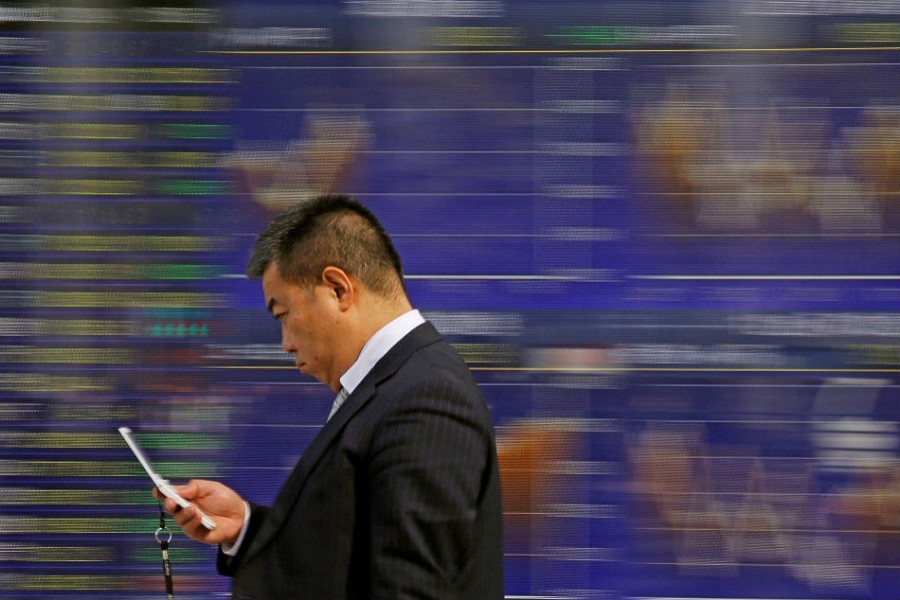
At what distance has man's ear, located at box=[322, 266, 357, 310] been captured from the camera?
85.7 inches

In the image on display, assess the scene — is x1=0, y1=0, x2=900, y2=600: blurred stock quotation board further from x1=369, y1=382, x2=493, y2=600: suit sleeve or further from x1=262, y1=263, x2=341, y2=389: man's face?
x1=369, y1=382, x2=493, y2=600: suit sleeve

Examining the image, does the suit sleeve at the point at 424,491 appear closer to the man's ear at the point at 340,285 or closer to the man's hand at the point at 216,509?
the man's ear at the point at 340,285

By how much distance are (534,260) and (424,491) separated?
5.39 feet

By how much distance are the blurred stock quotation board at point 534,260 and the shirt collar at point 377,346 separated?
133cm

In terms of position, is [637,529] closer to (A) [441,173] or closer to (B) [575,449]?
(B) [575,449]

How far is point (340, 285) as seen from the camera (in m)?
2.18

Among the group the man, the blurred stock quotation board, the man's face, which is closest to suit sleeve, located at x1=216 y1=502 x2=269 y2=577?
the man

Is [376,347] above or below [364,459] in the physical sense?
above

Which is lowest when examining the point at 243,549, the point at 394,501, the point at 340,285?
the point at 243,549

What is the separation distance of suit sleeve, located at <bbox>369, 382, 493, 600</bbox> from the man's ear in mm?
239

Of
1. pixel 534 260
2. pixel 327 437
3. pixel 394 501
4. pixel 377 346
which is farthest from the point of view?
pixel 534 260

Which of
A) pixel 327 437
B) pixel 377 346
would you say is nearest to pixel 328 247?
pixel 377 346

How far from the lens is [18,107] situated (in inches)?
143

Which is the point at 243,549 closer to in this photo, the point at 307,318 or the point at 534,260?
the point at 307,318
